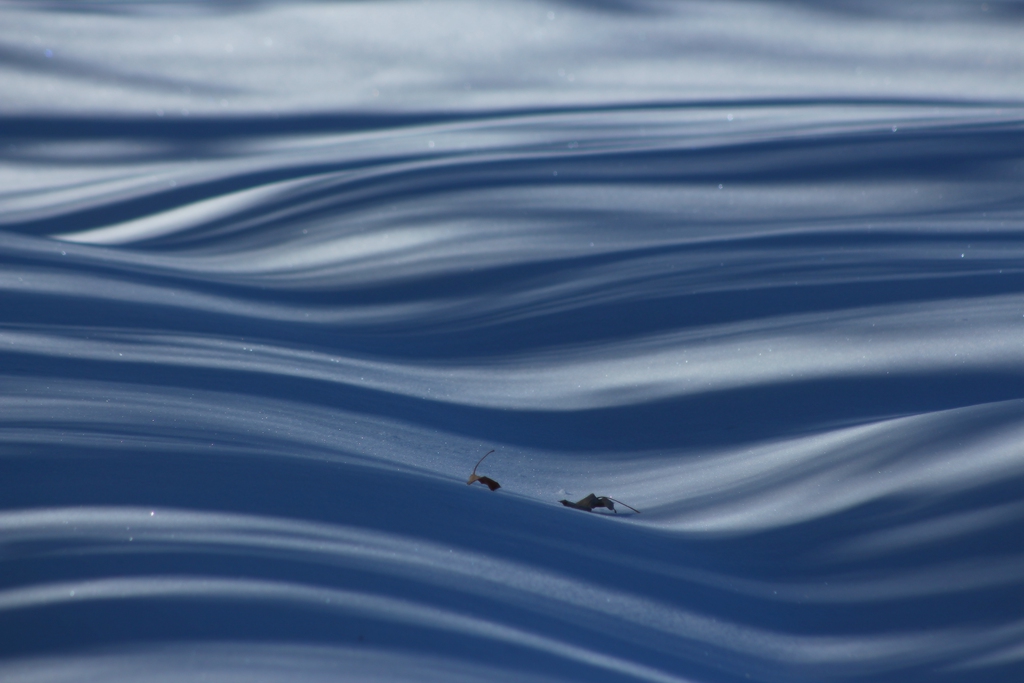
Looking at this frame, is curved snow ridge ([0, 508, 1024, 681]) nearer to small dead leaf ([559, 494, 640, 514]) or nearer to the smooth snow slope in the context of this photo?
the smooth snow slope

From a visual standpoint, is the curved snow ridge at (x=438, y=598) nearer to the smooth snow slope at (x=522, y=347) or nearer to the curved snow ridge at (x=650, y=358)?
the smooth snow slope at (x=522, y=347)

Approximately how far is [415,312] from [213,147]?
0.98 metres

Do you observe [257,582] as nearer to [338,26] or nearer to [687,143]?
[687,143]

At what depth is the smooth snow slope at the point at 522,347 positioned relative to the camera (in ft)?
2.05

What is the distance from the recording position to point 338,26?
2.19m

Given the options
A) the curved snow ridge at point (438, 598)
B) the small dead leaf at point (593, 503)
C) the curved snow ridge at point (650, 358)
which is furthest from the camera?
the curved snow ridge at point (650, 358)

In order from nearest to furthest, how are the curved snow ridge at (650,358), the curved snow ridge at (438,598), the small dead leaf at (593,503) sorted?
the curved snow ridge at (438,598) → the small dead leaf at (593,503) → the curved snow ridge at (650,358)

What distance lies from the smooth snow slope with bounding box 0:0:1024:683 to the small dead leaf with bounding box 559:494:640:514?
0.02 meters

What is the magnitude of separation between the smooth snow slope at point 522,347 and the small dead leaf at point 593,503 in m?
0.02

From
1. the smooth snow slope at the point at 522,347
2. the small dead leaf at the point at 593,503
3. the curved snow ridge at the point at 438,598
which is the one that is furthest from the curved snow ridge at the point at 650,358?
the curved snow ridge at the point at 438,598

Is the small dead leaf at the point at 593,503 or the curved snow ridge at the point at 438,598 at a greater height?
the small dead leaf at the point at 593,503

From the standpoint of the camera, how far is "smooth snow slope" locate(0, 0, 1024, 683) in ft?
2.05

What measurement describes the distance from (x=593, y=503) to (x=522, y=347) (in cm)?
34

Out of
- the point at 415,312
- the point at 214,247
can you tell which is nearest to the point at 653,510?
the point at 415,312
